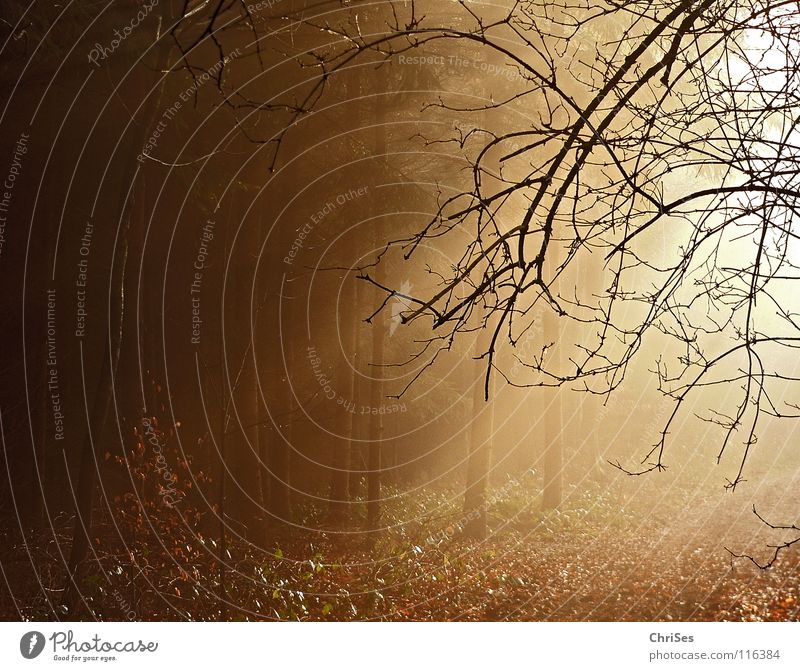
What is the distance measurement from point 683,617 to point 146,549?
4661mm

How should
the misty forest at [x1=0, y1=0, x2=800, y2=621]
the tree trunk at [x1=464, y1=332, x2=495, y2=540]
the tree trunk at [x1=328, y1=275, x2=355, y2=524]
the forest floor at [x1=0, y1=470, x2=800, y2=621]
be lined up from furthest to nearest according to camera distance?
the tree trunk at [x1=328, y1=275, x2=355, y2=524] < the tree trunk at [x1=464, y1=332, x2=495, y2=540] < the misty forest at [x1=0, y1=0, x2=800, y2=621] < the forest floor at [x1=0, y1=470, x2=800, y2=621]

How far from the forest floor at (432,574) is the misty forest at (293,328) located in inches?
1.3

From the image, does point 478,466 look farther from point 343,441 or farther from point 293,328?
point 293,328

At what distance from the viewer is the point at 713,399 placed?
16.4 meters

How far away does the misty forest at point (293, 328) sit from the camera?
625 centimetres

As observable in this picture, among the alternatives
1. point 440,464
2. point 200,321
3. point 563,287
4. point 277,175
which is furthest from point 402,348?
point 277,175

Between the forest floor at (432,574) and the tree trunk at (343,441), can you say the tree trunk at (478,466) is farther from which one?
the tree trunk at (343,441)

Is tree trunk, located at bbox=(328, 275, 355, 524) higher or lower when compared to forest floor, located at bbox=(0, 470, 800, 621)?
higher

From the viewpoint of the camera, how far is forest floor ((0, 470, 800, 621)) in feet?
18.9

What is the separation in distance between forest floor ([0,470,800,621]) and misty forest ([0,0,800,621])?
0.03 m

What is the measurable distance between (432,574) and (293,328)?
12.6 feet

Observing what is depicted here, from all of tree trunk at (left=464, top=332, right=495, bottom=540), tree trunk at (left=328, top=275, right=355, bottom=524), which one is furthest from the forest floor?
tree trunk at (left=328, top=275, right=355, bottom=524)

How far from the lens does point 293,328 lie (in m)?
9.48

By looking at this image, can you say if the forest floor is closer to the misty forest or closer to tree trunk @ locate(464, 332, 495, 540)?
the misty forest
